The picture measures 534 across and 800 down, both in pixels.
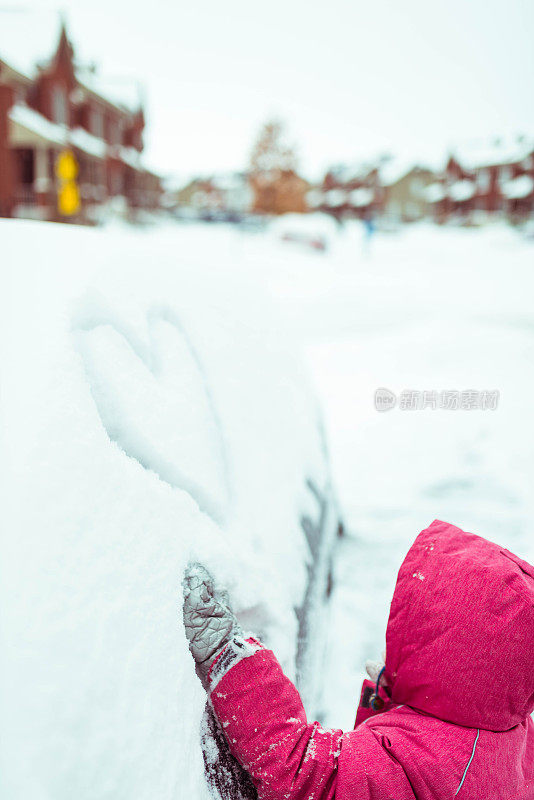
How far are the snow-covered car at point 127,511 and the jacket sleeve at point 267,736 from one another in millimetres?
45

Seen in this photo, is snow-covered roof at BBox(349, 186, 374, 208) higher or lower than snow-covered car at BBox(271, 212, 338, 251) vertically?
higher

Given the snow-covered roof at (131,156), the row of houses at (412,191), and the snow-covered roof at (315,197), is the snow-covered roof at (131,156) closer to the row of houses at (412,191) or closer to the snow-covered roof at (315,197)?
the row of houses at (412,191)

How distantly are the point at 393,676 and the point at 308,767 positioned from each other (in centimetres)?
31

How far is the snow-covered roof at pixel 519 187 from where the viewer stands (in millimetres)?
14711

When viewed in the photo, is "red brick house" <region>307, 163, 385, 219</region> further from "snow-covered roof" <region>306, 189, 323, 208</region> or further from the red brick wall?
the red brick wall

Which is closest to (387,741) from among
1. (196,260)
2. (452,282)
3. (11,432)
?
(11,432)

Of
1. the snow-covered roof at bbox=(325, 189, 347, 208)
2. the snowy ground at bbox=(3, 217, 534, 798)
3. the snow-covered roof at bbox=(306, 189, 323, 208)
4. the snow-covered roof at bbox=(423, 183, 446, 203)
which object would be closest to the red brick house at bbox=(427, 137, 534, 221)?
the snow-covered roof at bbox=(423, 183, 446, 203)

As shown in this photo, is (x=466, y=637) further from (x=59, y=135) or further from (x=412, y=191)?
(x=412, y=191)

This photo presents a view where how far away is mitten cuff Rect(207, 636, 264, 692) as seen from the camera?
2.61 feet

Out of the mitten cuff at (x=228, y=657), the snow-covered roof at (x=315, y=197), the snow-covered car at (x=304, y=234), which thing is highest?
the snow-covered roof at (x=315, y=197)

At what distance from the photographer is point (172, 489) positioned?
0.89 meters

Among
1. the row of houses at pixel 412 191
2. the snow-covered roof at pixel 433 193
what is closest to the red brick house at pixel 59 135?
the row of houses at pixel 412 191

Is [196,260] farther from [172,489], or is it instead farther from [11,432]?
[11,432]

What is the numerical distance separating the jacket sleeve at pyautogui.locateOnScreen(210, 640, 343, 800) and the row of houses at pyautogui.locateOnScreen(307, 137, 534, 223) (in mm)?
12154
